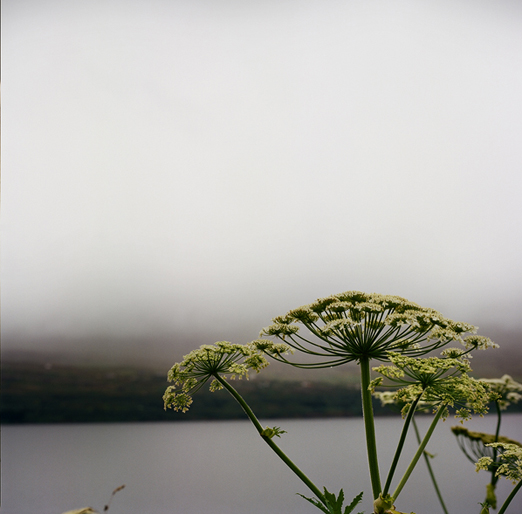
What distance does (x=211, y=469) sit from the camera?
12.2 feet

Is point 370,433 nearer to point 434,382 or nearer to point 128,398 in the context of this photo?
point 434,382

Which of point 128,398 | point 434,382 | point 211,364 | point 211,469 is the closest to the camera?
point 434,382

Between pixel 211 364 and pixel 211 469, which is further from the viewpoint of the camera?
pixel 211 469

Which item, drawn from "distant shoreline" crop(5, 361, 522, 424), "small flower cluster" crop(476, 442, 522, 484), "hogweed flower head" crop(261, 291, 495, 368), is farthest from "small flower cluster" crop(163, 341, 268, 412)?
"distant shoreline" crop(5, 361, 522, 424)

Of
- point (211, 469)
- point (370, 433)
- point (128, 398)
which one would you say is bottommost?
point (211, 469)

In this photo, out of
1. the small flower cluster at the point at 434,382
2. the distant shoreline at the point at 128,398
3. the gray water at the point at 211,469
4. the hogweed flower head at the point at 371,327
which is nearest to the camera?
the small flower cluster at the point at 434,382

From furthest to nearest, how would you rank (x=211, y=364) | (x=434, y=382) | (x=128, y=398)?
(x=128, y=398) → (x=211, y=364) → (x=434, y=382)

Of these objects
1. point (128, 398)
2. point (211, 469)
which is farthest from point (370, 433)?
point (128, 398)

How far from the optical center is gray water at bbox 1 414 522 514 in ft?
10.2

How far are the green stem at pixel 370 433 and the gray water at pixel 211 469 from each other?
1.79m

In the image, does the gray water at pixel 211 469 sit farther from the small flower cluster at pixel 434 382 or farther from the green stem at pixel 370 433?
the small flower cluster at pixel 434 382

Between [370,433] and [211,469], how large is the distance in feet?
9.86

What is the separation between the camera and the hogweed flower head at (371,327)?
1.25 m

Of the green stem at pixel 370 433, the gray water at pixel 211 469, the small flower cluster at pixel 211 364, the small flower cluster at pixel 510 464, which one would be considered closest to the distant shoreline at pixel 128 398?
the gray water at pixel 211 469
